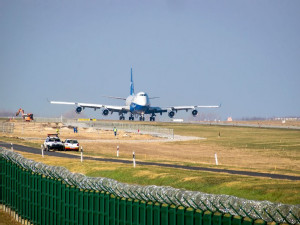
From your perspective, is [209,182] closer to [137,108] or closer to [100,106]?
[137,108]

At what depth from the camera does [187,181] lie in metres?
35.6

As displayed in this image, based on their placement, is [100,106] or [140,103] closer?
[140,103]

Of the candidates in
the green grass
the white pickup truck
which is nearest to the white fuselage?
the white pickup truck

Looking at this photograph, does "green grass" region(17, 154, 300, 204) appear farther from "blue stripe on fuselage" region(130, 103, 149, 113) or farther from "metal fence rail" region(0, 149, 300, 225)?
"blue stripe on fuselage" region(130, 103, 149, 113)

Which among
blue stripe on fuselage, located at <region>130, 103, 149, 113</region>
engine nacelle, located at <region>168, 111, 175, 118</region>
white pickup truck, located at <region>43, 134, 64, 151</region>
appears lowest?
white pickup truck, located at <region>43, 134, 64, 151</region>

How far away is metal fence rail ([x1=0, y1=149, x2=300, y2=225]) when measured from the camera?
13.1 meters

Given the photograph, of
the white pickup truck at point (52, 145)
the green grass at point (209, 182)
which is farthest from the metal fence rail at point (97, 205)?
the white pickup truck at point (52, 145)

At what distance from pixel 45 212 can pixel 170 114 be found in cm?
13461

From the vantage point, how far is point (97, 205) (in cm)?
1828

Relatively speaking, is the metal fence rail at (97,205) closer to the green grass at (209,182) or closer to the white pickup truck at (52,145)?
the green grass at (209,182)

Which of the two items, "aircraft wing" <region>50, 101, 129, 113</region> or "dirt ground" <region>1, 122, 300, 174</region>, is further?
"aircraft wing" <region>50, 101, 129, 113</region>

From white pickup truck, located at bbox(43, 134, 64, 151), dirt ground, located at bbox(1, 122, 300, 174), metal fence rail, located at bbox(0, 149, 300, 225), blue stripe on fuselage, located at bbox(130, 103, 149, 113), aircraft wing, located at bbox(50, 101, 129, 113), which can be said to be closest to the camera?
metal fence rail, located at bbox(0, 149, 300, 225)

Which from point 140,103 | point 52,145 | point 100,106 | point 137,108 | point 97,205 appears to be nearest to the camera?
point 97,205

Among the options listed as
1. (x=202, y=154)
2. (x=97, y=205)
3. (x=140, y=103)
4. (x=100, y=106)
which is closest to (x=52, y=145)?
(x=202, y=154)
